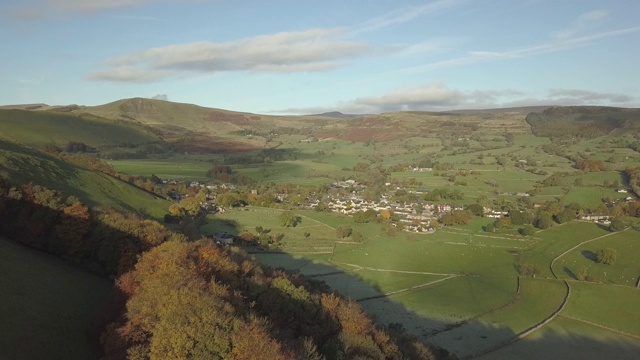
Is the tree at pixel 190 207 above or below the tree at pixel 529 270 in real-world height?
above

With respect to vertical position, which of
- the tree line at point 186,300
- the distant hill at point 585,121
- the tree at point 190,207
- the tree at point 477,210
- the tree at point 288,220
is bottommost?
the tree at point 477,210

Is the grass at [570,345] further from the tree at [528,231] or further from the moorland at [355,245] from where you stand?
the tree at [528,231]

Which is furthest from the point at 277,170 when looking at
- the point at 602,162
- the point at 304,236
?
the point at 602,162

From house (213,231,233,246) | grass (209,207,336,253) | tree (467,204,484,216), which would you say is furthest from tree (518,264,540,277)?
house (213,231,233,246)

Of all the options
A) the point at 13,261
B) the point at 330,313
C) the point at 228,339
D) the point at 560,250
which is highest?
the point at 13,261

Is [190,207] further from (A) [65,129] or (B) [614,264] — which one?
(A) [65,129]

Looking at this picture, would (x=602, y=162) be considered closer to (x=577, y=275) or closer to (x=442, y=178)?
(x=442, y=178)

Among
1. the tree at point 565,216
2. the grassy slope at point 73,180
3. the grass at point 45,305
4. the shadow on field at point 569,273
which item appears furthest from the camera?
the tree at point 565,216

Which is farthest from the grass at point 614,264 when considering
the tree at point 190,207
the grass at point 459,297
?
the tree at point 190,207

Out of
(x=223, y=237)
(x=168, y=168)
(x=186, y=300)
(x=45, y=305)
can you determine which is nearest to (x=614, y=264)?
(x=223, y=237)
